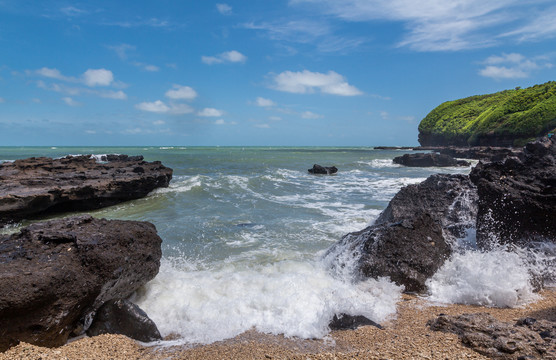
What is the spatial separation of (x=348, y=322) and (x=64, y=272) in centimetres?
321

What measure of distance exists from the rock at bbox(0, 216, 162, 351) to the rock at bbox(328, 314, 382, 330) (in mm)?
2723

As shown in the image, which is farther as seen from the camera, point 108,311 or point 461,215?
point 461,215

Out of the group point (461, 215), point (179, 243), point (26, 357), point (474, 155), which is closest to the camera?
point (26, 357)

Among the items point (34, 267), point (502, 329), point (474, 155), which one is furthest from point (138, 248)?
point (474, 155)

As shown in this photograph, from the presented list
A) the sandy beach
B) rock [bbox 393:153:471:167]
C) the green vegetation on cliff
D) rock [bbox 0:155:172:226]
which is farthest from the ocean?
the green vegetation on cliff

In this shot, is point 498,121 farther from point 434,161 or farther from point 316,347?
point 316,347

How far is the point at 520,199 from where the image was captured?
5188 mm

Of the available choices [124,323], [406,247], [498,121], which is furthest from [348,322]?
[498,121]

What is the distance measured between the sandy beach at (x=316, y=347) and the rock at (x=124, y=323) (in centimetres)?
11

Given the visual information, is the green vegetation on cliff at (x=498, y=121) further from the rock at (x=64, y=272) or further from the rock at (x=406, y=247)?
the rock at (x=64, y=272)

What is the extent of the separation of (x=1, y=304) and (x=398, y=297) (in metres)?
4.52

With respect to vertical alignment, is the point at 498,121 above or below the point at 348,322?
above

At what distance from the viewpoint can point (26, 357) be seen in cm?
295

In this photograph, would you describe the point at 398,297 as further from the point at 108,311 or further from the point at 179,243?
the point at 179,243
